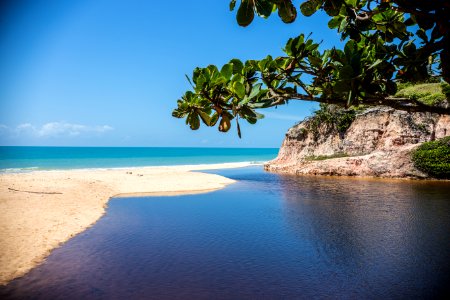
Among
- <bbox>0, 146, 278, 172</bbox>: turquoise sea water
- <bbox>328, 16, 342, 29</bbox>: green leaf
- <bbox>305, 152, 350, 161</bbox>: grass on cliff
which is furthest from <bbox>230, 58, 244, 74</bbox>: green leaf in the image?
<bbox>0, 146, 278, 172</bbox>: turquoise sea water

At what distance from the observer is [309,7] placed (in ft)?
11.6

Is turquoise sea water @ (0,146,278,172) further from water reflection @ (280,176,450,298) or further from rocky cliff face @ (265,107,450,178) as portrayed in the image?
water reflection @ (280,176,450,298)

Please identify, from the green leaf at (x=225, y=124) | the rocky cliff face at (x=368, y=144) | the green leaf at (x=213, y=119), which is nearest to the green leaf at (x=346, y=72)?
the green leaf at (x=225, y=124)

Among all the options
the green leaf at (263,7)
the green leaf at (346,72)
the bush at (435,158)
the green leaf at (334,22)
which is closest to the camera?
the green leaf at (263,7)

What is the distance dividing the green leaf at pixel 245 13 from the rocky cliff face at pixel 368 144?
73.5 feet

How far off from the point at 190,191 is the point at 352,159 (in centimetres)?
1498

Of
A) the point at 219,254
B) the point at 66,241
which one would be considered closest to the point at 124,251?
the point at 66,241

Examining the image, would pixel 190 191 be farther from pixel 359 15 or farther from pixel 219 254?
pixel 359 15

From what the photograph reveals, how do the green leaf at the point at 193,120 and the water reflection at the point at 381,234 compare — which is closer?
the green leaf at the point at 193,120

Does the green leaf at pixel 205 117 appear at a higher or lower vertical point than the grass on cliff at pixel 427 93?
lower

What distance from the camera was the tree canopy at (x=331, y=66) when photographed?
321cm

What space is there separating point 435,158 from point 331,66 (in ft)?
66.5

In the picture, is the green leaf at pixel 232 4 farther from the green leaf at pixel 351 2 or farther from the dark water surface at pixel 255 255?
the dark water surface at pixel 255 255

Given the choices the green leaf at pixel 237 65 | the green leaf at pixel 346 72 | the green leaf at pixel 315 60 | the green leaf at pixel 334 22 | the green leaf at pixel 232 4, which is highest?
the green leaf at pixel 334 22
